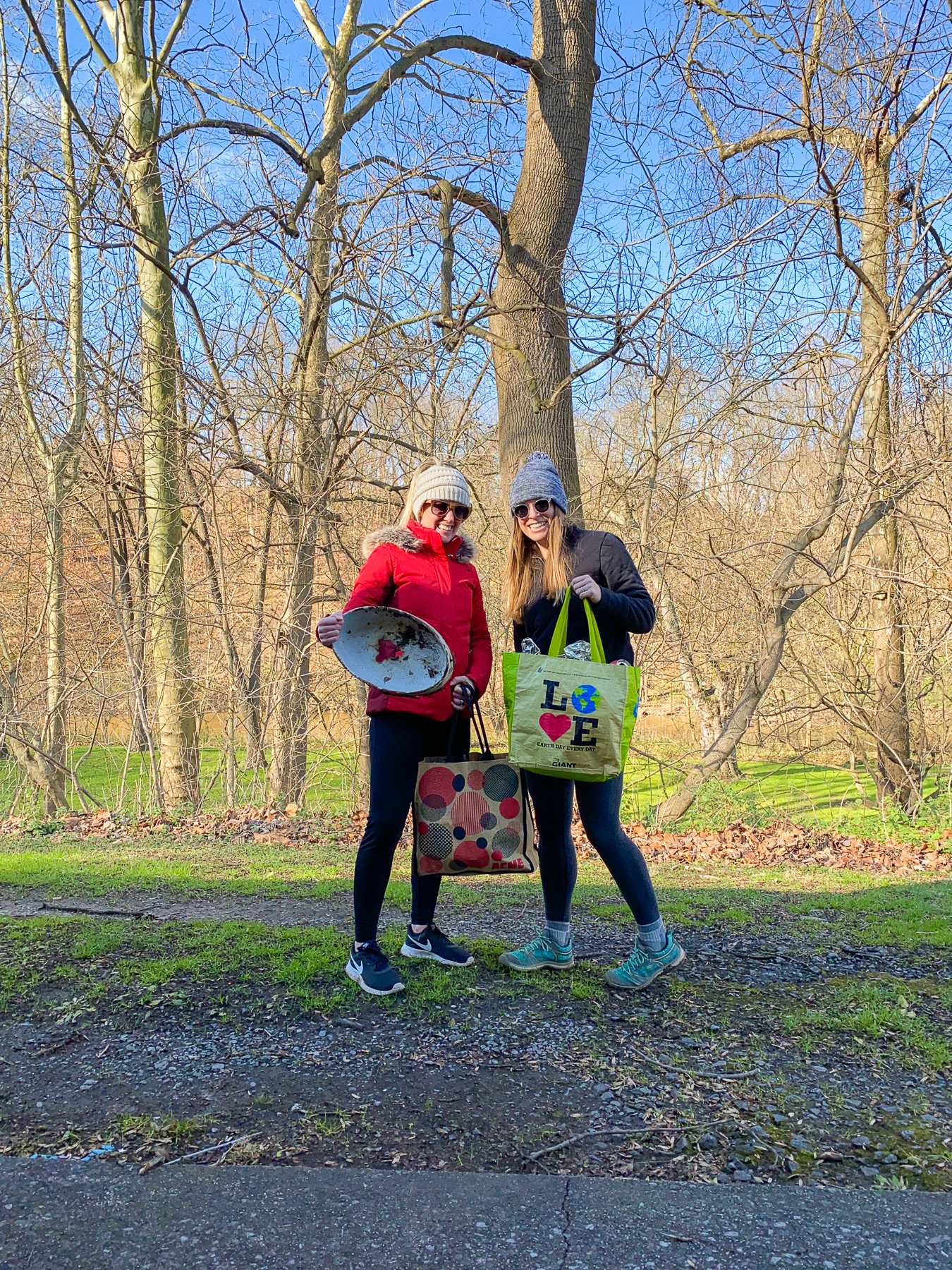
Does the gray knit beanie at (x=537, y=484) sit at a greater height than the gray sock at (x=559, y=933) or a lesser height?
greater

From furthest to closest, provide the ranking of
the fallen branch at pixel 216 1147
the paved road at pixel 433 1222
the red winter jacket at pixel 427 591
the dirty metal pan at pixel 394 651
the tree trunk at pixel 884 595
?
the tree trunk at pixel 884 595 < the red winter jacket at pixel 427 591 < the dirty metal pan at pixel 394 651 < the fallen branch at pixel 216 1147 < the paved road at pixel 433 1222

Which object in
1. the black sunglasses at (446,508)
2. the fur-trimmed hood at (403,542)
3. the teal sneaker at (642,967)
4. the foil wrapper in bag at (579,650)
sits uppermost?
the black sunglasses at (446,508)

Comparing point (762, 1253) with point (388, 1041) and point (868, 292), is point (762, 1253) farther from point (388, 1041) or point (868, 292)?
point (868, 292)

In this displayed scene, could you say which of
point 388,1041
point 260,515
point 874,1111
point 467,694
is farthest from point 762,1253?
point 260,515

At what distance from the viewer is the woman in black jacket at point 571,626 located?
3594 millimetres

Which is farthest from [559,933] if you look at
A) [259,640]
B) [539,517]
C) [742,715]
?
[259,640]

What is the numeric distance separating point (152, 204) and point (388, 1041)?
8423 mm

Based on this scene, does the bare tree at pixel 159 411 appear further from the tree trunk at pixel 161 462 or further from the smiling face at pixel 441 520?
the smiling face at pixel 441 520

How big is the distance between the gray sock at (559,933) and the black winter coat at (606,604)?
1095 millimetres

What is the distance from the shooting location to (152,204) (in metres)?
9.05

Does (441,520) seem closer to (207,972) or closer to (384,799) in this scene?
(384,799)

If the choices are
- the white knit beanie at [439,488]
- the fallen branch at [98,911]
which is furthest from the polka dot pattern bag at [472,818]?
the fallen branch at [98,911]

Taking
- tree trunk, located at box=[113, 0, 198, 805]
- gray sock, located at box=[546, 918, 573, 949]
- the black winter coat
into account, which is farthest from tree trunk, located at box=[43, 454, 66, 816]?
the black winter coat

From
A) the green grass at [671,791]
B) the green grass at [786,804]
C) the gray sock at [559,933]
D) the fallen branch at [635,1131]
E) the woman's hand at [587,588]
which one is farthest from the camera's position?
the green grass at [671,791]
